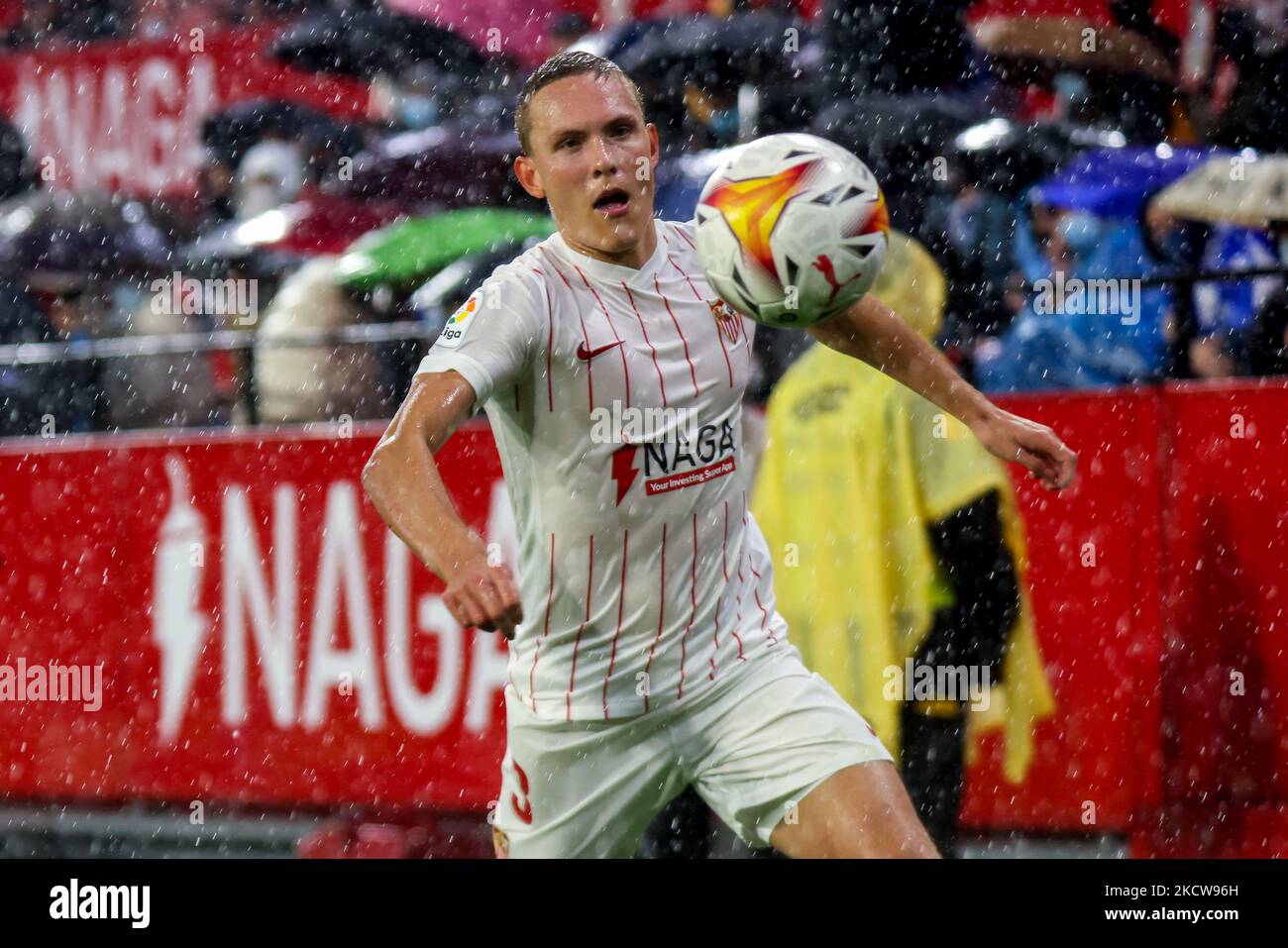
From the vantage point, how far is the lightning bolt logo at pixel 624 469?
3967 mm

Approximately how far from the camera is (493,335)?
370 centimetres

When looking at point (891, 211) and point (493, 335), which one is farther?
point (891, 211)

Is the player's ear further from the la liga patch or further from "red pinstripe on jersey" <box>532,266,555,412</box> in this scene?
the la liga patch

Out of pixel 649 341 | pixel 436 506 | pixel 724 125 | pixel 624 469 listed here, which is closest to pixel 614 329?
pixel 649 341

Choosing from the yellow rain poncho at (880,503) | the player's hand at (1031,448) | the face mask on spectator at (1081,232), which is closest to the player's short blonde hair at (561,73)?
the player's hand at (1031,448)

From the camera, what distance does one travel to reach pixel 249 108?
383 inches

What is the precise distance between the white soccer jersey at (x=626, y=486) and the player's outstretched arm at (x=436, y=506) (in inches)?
14.9

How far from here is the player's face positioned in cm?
401

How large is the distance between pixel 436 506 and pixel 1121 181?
3899mm

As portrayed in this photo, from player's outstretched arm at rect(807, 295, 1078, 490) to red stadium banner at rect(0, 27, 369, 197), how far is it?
7708 mm

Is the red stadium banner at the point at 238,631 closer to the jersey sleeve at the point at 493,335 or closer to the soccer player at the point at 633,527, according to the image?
the soccer player at the point at 633,527

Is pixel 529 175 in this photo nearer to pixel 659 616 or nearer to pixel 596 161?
pixel 596 161

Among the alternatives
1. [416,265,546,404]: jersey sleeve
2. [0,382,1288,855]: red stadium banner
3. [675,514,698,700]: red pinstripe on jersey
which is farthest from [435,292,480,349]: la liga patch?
[0,382,1288,855]: red stadium banner
